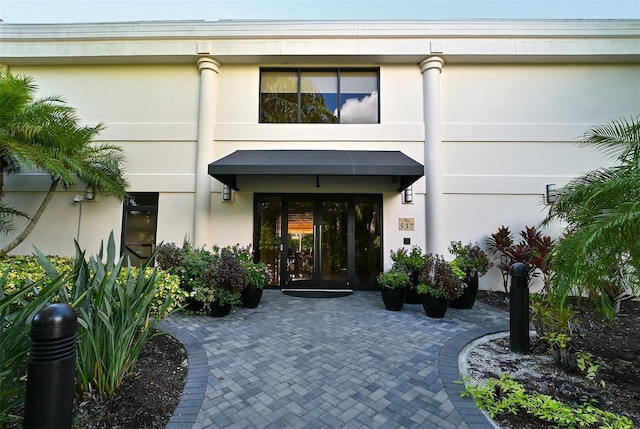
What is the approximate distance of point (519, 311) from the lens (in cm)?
392

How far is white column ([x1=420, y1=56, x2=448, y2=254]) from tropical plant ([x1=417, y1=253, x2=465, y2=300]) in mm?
1948

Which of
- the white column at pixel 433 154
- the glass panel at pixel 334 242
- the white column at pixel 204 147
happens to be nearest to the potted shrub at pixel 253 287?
the glass panel at pixel 334 242

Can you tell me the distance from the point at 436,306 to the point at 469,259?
1782mm

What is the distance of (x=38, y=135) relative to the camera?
6.09m

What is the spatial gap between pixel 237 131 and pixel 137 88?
10.6 feet

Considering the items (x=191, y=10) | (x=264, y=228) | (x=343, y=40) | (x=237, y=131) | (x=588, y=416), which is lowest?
(x=588, y=416)

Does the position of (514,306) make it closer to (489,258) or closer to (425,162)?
(489,258)

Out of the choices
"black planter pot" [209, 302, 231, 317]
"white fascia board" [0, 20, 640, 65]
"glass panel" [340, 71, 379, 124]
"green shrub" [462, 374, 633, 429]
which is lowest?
"green shrub" [462, 374, 633, 429]

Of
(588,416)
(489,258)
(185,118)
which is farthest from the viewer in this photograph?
(185,118)

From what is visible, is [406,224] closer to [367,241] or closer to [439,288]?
[367,241]

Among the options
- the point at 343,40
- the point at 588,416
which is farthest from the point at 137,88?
the point at 588,416

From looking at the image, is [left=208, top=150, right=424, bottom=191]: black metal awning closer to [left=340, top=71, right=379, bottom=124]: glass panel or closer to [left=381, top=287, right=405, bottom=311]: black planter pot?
[left=340, top=71, right=379, bottom=124]: glass panel

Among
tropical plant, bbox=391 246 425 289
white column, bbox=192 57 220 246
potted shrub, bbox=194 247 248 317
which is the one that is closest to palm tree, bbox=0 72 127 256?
white column, bbox=192 57 220 246

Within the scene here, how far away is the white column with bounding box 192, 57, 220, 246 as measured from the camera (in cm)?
770
